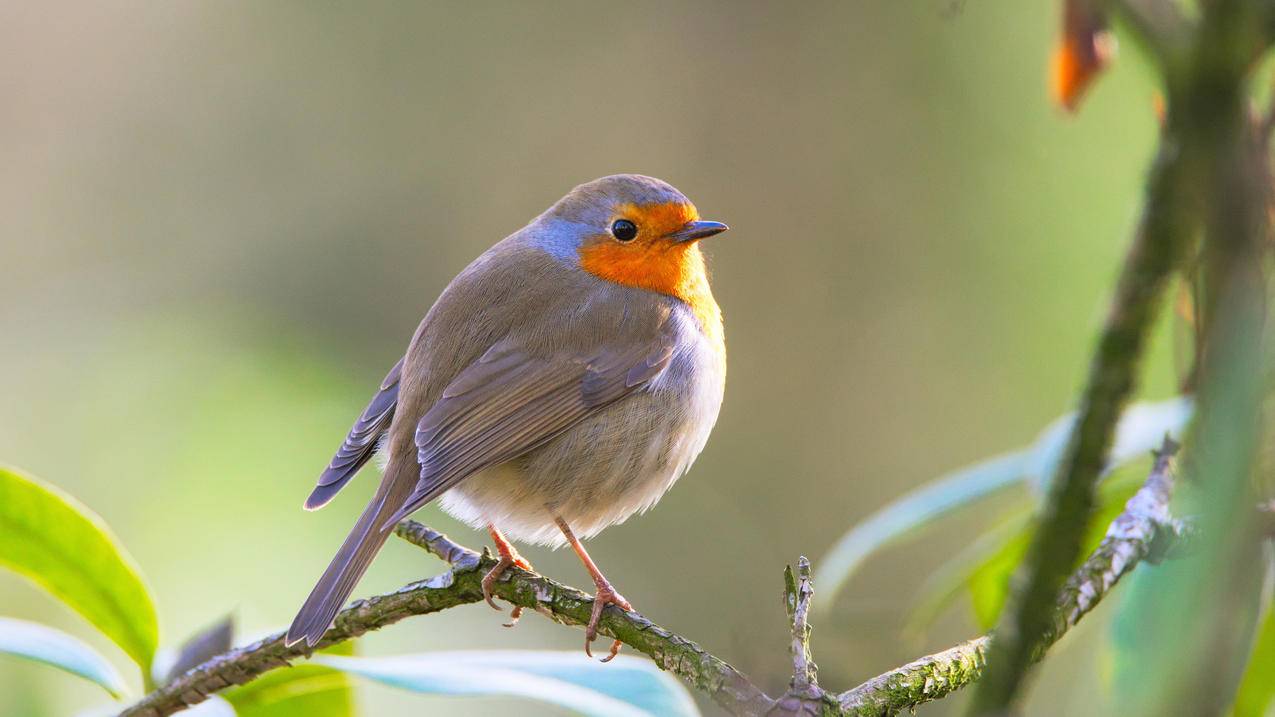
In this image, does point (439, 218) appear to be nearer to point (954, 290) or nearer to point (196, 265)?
point (196, 265)

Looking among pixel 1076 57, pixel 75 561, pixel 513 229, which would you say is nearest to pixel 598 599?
pixel 75 561

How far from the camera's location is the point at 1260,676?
5.33 ft

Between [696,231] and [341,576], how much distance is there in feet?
4.89

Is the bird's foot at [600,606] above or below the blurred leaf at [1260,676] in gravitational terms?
above

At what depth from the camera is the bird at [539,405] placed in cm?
274

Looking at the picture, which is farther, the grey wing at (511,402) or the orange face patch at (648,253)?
the orange face patch at (648,253)

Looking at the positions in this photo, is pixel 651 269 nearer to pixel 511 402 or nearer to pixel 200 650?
pixel 511 402

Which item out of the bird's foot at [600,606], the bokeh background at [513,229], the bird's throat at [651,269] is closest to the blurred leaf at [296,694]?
the bird's foot at [600,606]

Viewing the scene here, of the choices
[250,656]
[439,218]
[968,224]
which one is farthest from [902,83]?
[250,656]

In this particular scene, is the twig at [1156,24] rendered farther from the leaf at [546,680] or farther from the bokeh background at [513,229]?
the bokeh background at [513,229]

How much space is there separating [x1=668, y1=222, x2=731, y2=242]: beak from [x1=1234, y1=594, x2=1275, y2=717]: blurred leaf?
1.80m

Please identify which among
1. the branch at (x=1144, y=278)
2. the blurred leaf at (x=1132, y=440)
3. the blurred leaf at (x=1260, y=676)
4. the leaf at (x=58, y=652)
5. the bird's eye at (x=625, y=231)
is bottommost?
the blurred leaf at (x=1260, y=676)

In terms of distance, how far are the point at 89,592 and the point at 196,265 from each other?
205 inches

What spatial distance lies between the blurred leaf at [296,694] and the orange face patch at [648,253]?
1651mm
